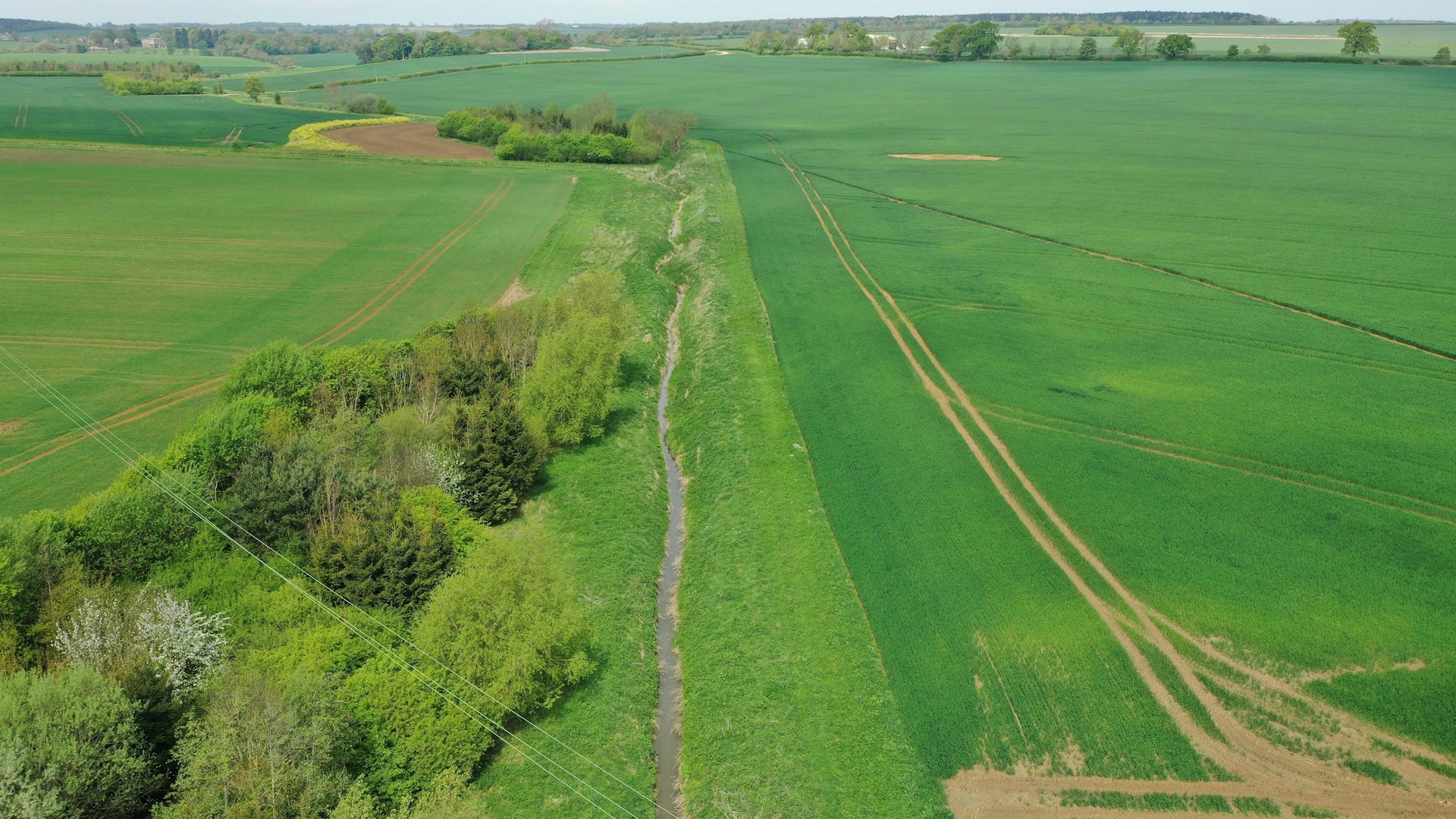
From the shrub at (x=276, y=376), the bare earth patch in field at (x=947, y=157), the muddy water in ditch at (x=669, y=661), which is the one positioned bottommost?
the muddy water in ditch at (x=669, y=661)

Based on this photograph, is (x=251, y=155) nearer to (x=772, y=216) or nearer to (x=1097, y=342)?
(x=772, y=216)

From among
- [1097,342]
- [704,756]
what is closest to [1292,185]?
[1097,342]

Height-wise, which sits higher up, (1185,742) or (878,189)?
(878,189)

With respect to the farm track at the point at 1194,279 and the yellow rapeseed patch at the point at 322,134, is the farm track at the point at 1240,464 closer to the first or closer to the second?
the farm track at the point at 1194,279

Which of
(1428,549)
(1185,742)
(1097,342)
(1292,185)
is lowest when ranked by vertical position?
(1185,742)

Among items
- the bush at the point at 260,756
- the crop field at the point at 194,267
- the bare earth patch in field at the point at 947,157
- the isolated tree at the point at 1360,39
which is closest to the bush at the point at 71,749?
the bush at the point at 260,756

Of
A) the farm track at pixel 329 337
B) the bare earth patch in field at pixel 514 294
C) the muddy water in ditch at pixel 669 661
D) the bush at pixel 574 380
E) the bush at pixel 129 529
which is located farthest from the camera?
the bare earth patch in field at pixel 514 294

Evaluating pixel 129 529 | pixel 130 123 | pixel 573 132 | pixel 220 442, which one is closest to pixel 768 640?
pixel 129 529
